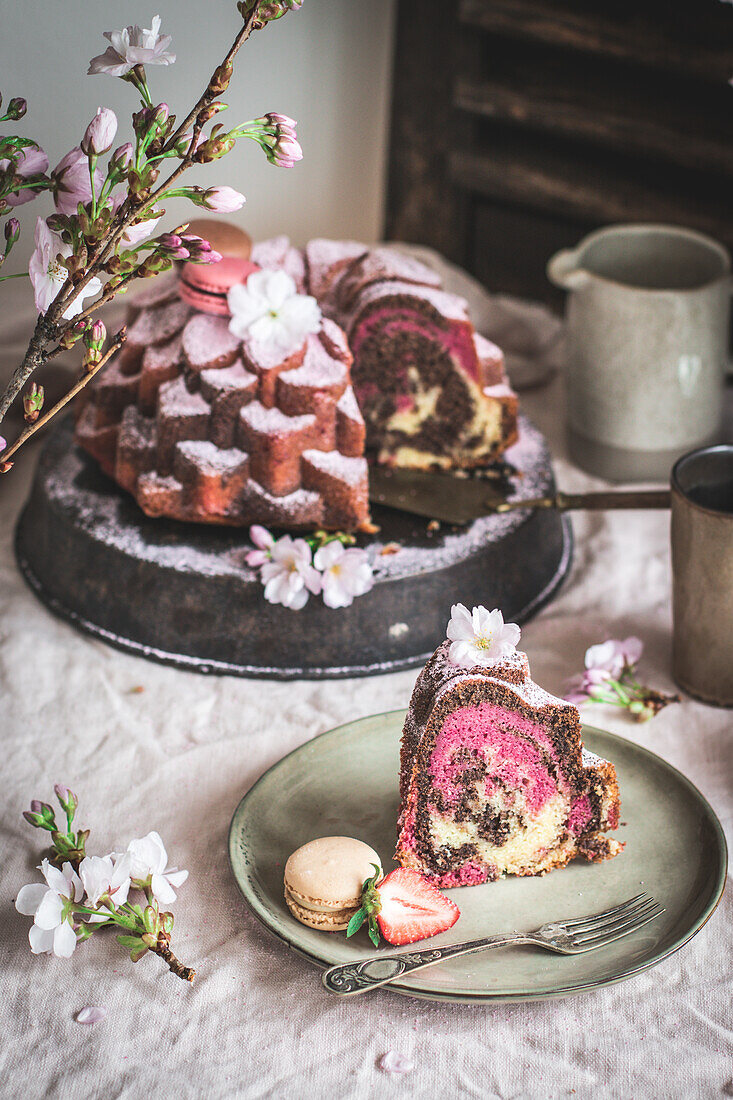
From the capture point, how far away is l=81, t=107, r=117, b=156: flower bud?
86cm

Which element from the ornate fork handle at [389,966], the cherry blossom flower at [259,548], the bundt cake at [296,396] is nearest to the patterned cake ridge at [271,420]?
the bundt cake at [296,396]

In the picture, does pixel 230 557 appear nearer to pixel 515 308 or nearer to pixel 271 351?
pixel 271 351

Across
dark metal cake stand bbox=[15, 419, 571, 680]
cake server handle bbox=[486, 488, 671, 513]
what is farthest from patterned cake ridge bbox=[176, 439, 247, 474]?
cake server handle bbox=[486, 488, 671, 513]

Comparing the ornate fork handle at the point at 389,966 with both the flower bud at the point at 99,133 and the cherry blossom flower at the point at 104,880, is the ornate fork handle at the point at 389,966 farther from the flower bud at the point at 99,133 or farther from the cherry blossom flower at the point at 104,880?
the flower bud at the point at 99,133

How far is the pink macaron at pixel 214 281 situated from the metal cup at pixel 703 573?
59 cm

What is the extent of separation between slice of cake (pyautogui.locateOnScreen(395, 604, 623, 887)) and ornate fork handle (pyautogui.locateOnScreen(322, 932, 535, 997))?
11 centimetres

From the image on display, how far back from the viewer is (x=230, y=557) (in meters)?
1.42

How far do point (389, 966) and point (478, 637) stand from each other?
295 millimetres

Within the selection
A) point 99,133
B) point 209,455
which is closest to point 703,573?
point 209,455

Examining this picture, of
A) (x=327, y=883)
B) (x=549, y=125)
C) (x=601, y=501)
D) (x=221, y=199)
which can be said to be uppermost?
(x=221, y=199)

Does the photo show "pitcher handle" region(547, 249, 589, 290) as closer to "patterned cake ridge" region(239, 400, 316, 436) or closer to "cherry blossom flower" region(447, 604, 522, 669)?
"patterned cake ridge" region(239, 400, 316, 436)

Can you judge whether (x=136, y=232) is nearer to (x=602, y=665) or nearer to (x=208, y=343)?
(x=208, y=343)

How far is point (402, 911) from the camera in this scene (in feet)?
3.33

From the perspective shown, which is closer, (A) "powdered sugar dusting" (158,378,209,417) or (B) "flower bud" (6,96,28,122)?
(B) "flower bud" (6,96,28,122)
